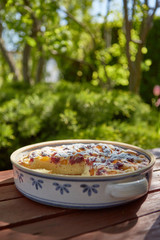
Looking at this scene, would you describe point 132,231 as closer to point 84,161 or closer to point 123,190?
point 123,190

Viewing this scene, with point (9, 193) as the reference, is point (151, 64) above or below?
above

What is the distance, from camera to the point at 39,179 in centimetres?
79

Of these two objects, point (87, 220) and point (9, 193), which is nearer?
point (87, 220)

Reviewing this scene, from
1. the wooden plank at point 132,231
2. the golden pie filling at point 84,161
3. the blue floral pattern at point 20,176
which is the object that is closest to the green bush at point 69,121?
the golden pie filling at point 84,161

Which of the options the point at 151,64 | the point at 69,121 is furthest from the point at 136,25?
the point at 151,64

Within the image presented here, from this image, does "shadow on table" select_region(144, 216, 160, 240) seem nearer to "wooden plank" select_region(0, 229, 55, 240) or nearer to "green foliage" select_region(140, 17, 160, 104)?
"wooden plank" select_region(0, 229, 55, 240)

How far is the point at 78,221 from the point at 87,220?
0.03 metres

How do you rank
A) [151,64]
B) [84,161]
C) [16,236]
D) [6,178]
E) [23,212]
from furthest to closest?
[151,64], [6,178], [84,161], [23,212], [16,236]

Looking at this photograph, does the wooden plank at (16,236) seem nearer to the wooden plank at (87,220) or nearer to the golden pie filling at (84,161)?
the wooden plank at (87,220)

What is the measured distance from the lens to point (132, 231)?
2.28 ft

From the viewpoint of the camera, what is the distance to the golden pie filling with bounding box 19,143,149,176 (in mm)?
853

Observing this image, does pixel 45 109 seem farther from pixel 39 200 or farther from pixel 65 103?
pixel 39 200

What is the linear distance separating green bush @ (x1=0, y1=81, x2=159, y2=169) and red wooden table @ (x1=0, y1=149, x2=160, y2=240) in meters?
1.30

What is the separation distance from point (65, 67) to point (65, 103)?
12.8 ft
